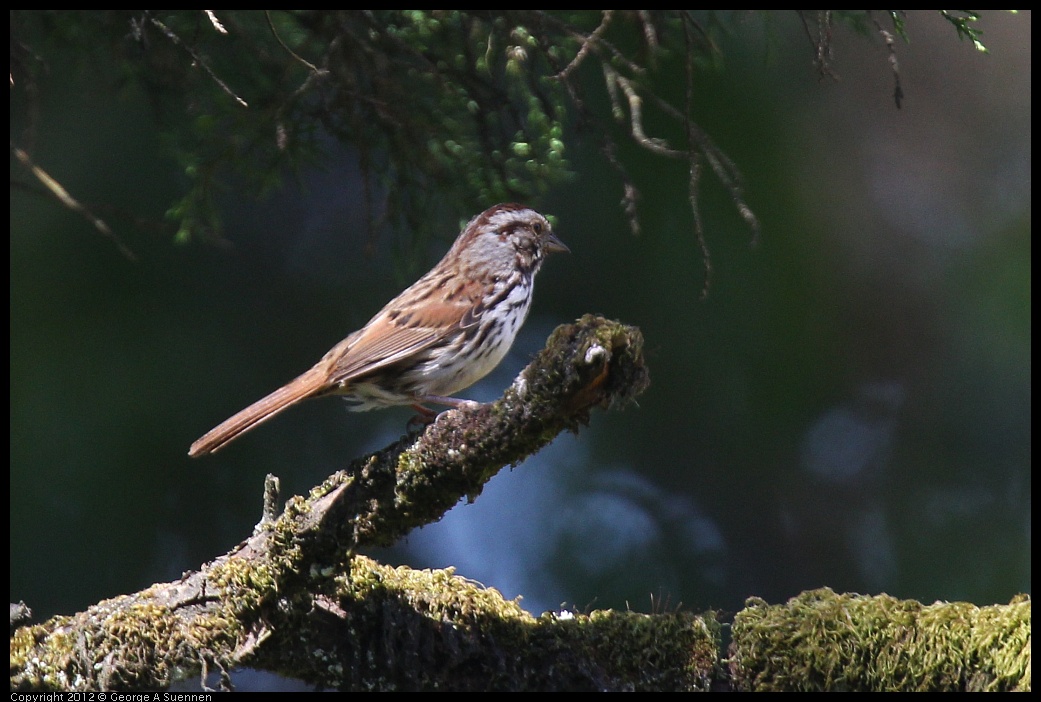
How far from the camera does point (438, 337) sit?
4273 millimetres

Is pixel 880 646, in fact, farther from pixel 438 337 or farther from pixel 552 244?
pixel 552 244

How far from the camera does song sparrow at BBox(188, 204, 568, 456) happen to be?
4.14 m

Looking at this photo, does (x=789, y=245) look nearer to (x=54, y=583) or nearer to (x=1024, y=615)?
(x=1024, y=615)

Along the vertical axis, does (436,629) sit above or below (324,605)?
below

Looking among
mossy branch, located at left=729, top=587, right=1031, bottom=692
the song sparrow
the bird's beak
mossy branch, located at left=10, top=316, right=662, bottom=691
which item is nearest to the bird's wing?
the song sparrow

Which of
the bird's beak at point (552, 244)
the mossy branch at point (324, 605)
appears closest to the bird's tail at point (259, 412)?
the mossy branch at point (324, 605)

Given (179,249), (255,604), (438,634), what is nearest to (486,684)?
(438,634)

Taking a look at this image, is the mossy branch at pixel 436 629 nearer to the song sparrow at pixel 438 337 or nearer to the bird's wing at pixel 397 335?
the song sparrow at pixel 438 337

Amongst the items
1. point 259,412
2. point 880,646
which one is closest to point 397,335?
point 259,412

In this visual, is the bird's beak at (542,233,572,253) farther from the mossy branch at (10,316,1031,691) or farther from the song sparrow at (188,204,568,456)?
the mossy branch at (10,316,1031,691)

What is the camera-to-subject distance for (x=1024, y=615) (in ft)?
9.62

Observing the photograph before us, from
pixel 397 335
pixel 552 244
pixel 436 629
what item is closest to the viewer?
pixel 436 629

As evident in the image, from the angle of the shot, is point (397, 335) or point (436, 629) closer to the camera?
point (436, 629)
